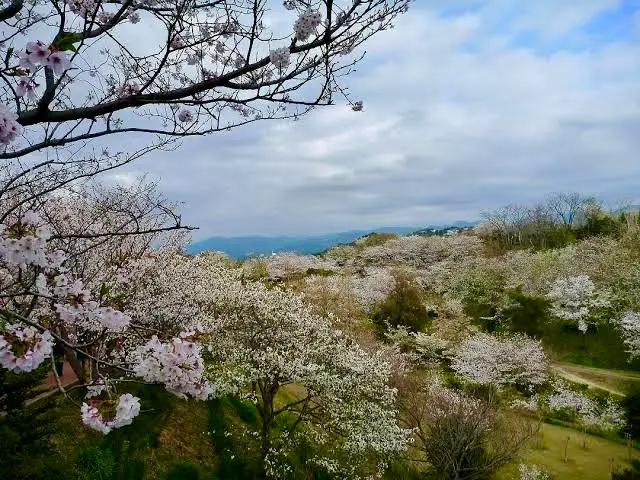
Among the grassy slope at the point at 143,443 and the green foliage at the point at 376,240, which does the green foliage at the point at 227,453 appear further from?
the green foliage at the point at 376,240

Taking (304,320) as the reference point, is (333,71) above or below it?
above

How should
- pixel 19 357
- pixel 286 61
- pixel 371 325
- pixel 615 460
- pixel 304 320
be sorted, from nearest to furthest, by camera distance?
pixel 19 357, pixel 286 61, pixel 304 320, pixel 615 460, pixel 371 325

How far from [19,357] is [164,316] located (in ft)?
31.8

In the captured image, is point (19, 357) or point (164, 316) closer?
point (19, 357)

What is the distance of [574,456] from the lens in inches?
631

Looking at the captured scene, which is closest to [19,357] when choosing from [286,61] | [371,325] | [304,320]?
[286,61]

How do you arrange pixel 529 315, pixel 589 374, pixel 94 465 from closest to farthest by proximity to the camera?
pixel 94 465
pixel 589 374
pixel 529 315

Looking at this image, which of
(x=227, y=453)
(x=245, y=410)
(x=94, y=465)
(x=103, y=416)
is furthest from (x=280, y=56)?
(x=245, y=410)

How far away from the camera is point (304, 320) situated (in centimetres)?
1179

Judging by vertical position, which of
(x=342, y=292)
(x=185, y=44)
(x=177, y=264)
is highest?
(x=185, y=44)

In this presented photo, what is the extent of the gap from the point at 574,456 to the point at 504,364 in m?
4.26

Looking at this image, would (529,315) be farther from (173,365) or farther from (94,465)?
(173,365)

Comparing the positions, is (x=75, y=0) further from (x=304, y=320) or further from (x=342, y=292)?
(x=342, y=292)

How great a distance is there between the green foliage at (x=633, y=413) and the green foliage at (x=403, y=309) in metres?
10.4
